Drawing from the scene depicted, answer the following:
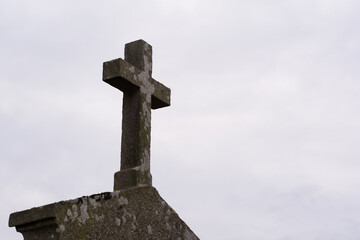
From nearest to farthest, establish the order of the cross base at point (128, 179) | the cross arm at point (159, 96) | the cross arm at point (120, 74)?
the cross base at point (128, 179) < the cross arm at point (120, 74) < the cross arm at point (159, 96)

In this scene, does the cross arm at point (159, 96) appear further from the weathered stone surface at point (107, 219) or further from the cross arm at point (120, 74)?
the weathered stone surface at point (107, 219)

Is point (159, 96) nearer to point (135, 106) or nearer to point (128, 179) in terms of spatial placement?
point (135, 106)

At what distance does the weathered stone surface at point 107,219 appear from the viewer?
15.2 ft

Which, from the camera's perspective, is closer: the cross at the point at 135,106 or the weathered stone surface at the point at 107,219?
the weathered stone surface at the point at 107,219

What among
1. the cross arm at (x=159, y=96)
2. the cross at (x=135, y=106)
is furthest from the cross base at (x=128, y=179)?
the cross arm at (x=159, y=96)

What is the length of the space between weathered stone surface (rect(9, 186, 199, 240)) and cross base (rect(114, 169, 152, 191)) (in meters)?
0.16

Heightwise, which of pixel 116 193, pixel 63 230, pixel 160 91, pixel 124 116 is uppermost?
pixel 160 91

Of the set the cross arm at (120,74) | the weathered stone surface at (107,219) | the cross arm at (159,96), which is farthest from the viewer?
the cross arm at (159,96)

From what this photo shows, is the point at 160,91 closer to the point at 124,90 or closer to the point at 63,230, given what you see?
the point at 124,90

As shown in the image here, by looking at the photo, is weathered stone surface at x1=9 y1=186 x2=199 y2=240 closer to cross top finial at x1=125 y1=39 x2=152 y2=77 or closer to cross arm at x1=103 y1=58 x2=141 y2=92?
cross arm at x1=103 y1=58 x2=141 y2=92

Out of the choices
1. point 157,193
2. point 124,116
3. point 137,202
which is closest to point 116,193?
point 137,202

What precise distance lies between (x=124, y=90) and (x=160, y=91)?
0.50m

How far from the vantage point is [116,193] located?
5.32 m

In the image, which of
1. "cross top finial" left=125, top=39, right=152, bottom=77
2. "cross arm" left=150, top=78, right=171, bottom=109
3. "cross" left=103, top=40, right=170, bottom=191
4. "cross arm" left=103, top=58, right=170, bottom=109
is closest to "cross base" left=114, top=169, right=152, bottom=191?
"cross" left=103, top=40, right=170, bottom=191
